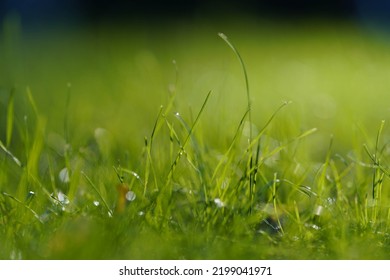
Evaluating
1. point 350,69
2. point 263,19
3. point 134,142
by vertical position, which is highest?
point 134,142

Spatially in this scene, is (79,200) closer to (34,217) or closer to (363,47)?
(34,217)

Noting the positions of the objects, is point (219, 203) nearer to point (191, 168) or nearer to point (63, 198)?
point (191, 168)

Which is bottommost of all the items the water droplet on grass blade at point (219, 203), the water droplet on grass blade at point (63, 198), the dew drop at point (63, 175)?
the dew drop at point (63, 175)

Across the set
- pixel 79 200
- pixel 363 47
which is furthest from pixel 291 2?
pixel 79 200

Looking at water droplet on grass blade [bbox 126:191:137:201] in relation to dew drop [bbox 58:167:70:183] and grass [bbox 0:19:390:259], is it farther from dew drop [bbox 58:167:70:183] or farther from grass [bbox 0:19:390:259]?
dew drop [bbox 58:167:70:183]

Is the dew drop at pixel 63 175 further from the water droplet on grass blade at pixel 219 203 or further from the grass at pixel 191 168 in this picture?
the water droplet on grass blade at pixel 219 203

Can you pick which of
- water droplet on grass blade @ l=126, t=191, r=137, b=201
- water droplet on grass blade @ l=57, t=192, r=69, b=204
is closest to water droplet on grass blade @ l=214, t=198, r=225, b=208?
water droplet on grass blade @ l=126, t=191, r=137, b=201

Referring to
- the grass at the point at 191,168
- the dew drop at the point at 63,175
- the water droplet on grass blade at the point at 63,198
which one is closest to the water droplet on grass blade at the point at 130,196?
the grass at the point at 191,168

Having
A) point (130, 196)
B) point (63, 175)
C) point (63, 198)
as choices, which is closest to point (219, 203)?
point (130, 196)
